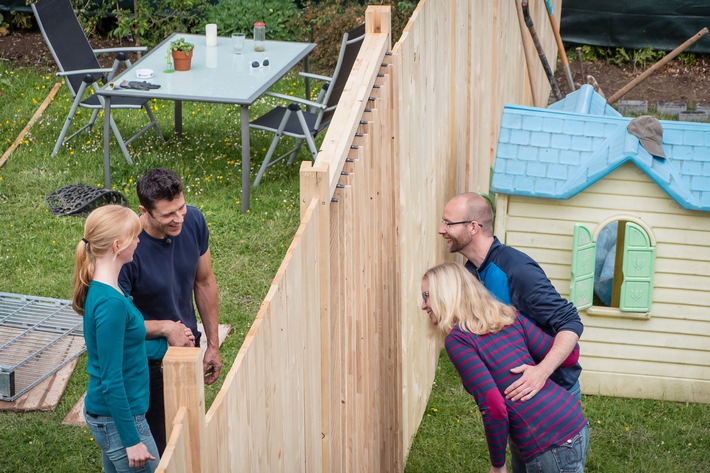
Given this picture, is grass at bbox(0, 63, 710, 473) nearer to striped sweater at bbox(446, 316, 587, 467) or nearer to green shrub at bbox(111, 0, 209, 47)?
green shrub at bbox(111, 0, 209, 47)

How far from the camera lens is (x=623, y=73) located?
12.1m

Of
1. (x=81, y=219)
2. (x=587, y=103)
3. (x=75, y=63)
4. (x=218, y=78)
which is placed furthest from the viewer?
(x=75, y=63)

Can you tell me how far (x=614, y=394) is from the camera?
615cm

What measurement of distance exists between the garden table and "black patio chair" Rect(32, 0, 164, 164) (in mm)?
299

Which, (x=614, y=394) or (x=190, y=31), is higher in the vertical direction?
(x=190, y=31)

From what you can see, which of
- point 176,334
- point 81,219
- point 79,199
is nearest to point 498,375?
point 176,334

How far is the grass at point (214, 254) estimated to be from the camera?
5.44 metres

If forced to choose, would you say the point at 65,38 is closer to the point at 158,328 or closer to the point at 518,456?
the point at 158,328

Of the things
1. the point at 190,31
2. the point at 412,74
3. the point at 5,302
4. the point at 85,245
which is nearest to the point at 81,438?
the point at 5,302

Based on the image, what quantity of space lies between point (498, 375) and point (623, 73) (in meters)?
9.01

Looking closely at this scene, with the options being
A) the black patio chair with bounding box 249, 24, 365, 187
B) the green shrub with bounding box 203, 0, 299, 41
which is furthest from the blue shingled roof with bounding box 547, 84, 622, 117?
the green shrub with bounding box 203, 0, 299, 41

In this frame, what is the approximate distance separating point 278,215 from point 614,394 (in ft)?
10.5

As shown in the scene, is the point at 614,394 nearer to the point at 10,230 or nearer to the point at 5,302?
the point at 5,302

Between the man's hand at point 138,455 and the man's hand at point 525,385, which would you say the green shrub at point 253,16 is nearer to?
the man's hand at point 525,385
